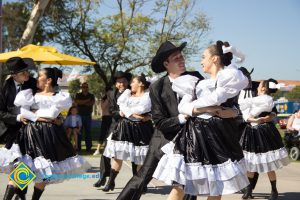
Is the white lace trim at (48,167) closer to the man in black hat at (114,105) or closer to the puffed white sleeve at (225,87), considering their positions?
the man in black hat at (114,105)

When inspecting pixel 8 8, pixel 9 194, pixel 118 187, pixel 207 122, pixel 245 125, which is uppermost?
pixel 8 8

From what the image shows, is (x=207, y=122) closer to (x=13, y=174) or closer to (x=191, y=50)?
(x=13, y=174)

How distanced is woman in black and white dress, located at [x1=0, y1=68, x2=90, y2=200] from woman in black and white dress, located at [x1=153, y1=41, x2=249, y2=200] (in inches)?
72.8

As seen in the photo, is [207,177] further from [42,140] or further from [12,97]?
[12,97]

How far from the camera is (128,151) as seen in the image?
755 centimetres

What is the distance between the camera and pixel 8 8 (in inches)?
1374

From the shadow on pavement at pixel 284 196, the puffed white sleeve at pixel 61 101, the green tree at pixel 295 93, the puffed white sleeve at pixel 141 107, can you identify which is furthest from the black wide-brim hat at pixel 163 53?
the green tree at pixel 295 93

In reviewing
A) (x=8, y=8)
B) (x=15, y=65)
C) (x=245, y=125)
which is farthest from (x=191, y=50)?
(x=15, y=65)

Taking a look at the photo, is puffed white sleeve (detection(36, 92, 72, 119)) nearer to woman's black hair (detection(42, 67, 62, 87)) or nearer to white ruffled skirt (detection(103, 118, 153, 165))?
woman's black hair (detection(42, 67, 62, 87))

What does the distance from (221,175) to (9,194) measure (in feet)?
9.71

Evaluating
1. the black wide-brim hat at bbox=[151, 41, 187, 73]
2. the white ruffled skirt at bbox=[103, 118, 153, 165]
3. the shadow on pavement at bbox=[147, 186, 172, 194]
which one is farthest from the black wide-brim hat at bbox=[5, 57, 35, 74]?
the shadow on pavement at bbox=[147, 186, 172, 194]

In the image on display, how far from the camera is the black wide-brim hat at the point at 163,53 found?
16.0ft

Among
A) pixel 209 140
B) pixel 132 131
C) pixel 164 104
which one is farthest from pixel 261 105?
pixel 209 140
